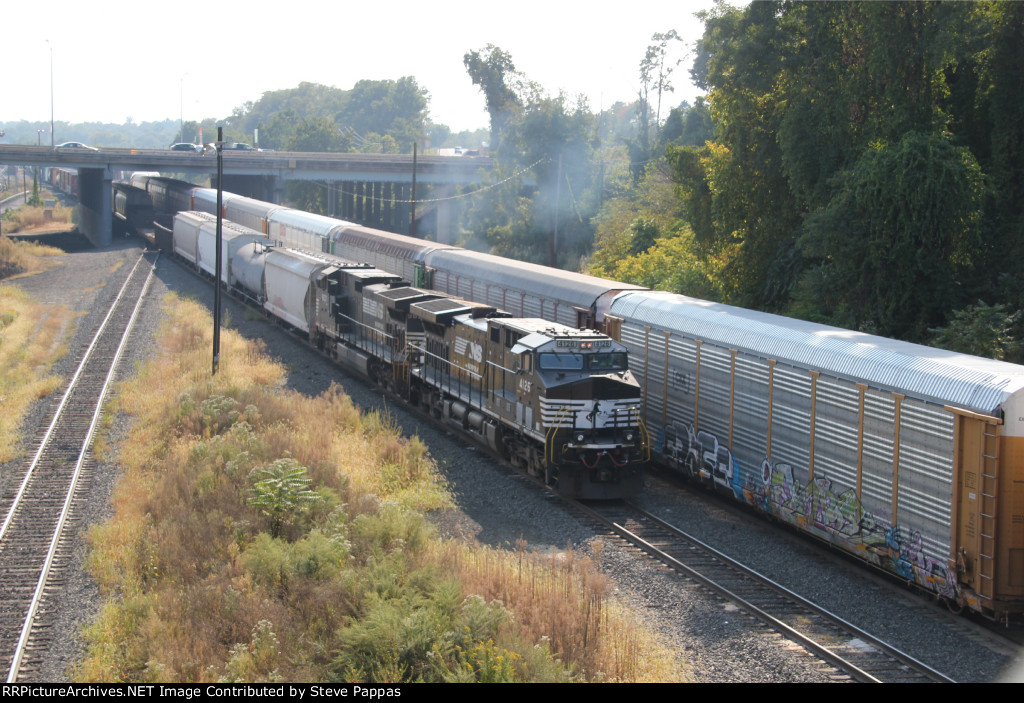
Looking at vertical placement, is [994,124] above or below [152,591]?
above

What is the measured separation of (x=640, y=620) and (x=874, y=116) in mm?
15856

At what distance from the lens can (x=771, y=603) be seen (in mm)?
12234

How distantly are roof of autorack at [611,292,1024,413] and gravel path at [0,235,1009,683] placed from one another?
9.37ft

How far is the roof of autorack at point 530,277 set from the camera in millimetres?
21062

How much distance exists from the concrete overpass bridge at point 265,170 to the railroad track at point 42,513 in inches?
1638

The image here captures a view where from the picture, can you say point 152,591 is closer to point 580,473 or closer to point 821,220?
point 580,473

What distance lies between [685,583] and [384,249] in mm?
23242

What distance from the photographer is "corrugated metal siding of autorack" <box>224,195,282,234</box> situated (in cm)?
4870

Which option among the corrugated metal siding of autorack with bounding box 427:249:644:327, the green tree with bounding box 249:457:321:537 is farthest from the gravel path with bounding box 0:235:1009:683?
the corrugated metal siding of autorack with bounding box 427:249:644:327

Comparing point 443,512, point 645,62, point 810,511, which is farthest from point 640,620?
point 645,62

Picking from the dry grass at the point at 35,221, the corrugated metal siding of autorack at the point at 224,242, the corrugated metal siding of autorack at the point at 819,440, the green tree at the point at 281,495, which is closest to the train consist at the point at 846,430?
the corrugated metal siding of autorack at the point at 819,440

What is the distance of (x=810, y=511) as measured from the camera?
46.3 ft

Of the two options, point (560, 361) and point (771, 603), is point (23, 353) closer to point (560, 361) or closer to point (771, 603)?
point (560, 361)

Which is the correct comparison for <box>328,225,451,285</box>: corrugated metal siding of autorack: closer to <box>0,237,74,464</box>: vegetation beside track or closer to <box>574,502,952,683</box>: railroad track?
<box>0,237,74,464</box>: vegetation beside track
